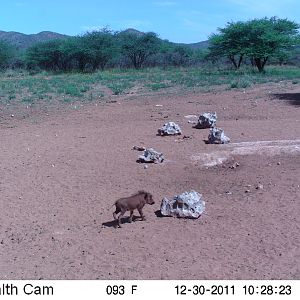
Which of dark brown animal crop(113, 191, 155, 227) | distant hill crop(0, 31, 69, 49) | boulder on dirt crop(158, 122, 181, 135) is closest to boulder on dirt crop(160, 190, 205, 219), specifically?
dark brown animal crop(113, 191, 155, 227)

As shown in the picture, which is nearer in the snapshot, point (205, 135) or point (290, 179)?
point (290, 179)

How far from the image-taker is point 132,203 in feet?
22.1

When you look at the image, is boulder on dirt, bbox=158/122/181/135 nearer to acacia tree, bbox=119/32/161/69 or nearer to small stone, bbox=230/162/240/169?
small stone, bbox=230/162/240/169

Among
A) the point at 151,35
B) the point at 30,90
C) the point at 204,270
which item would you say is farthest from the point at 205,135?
the point at 151,35

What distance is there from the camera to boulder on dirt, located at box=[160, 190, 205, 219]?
6897 mm

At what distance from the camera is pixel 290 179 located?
8.17 metres

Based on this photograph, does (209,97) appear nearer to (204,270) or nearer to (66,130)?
(66,130)

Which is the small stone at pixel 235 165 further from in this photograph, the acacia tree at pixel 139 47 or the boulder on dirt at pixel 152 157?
the acacia tree at pixel 139 47

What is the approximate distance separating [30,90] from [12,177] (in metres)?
17.2

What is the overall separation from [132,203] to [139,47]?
51.3 metres

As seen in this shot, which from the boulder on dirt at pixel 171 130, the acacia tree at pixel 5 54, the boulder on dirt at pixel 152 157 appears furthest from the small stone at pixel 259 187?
the acacia tree at pixel 5 54

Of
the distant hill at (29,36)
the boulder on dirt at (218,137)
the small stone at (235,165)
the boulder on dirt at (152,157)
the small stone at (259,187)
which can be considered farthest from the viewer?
the distant hill at (29,36)

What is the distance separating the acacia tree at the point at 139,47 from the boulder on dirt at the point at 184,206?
167 ft

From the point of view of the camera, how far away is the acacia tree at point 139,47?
56.9 meters
